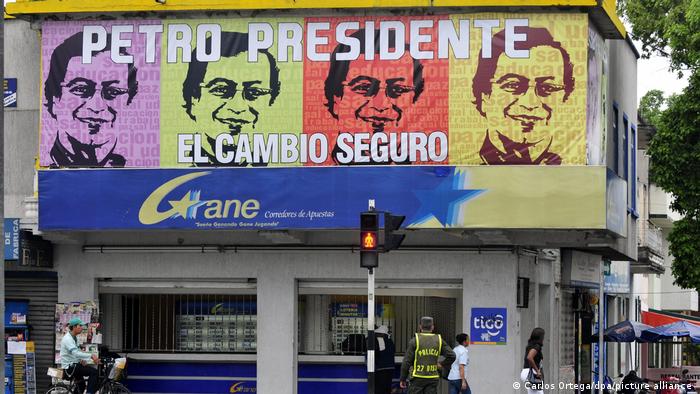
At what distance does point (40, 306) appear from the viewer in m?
26.2

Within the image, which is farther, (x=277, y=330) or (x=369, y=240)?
(x=277, y=330)

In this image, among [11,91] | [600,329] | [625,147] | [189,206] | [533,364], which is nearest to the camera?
[533,364]

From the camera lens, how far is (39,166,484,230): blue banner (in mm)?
23203

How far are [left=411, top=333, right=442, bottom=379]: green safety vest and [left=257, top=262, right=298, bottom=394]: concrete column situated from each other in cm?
507

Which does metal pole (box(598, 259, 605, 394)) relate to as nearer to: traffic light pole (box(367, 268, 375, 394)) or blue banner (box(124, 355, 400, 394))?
blue banner (box(124, 355, 400, 394))

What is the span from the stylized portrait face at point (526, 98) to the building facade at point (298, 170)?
0.13 ft

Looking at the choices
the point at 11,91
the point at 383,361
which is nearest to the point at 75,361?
the point at 383,361

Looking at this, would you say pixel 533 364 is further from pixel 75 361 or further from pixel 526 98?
pixel 75 361

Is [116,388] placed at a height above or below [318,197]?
below

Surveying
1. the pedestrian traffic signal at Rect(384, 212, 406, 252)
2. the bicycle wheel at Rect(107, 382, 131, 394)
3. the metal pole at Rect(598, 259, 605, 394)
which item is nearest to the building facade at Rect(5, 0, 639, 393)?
the bicycle wheel at Rect(107, 382, 131, 394)

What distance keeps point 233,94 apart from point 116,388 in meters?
5.66

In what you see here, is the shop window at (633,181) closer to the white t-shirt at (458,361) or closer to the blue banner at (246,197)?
the white t-shirt at (458,361)

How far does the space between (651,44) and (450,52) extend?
14772 mm

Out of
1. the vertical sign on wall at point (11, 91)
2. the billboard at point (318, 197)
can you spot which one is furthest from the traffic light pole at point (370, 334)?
the vertical sign on wall at point (11, 91)
